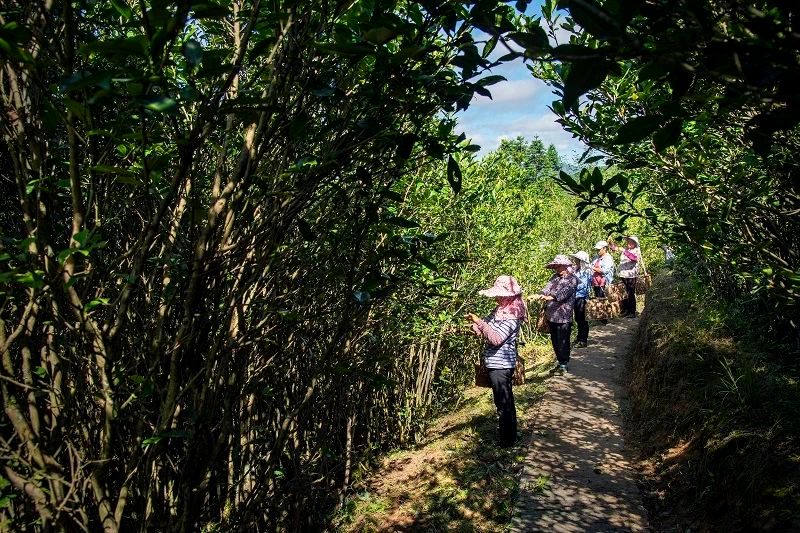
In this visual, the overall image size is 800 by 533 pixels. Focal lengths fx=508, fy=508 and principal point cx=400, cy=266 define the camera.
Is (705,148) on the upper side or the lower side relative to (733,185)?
upper

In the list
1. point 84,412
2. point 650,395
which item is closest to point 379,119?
point 84,412

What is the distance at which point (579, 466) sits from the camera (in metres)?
5.69

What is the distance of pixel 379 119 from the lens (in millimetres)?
1825

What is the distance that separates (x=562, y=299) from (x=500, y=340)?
3222 mm

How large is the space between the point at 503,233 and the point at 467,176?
5.09ft

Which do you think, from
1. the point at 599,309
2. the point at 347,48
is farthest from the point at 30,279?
the point at 599,309

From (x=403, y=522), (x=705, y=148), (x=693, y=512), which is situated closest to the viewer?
(x=705, y=148)

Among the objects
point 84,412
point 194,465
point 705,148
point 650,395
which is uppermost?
point 705,148

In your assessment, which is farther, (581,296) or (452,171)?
(581,296)

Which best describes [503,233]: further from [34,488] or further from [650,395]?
[34,488]

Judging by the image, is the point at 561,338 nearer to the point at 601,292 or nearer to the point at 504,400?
the point at 504,400

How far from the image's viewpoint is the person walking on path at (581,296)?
35.0 feet

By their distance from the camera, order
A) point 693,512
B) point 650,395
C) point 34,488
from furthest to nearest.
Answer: point 650,395 < point 693,512 < point 34,488

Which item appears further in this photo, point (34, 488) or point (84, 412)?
point (84, 412)
